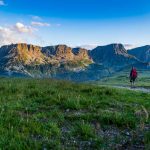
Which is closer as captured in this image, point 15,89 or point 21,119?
point 21,119

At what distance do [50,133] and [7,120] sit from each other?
2019 millimetres

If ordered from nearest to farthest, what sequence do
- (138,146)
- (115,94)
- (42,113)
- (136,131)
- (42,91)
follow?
1. (138,146)
2. (136,131)
3. (42,113)
4. (42,91)
5. (115,94)

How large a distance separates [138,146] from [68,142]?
222 centimetres

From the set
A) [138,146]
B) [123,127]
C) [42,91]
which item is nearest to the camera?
[138,146]

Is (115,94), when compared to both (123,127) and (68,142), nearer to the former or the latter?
(123,127)

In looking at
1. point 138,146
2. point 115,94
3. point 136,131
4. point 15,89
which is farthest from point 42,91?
point 138,146

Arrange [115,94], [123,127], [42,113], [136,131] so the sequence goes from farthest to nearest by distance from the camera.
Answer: [115,94] → [42,113] → [123,127] → [136,131]

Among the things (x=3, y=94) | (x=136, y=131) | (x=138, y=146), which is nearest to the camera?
(x=138, y=146)

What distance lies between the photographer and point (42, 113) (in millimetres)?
15047

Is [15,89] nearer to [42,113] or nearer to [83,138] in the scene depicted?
[42,113]

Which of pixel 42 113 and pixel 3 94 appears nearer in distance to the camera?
pixel 42 113

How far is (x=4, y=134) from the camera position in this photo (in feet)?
37.6

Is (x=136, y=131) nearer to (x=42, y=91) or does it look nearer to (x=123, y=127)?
(x=123, y=127)

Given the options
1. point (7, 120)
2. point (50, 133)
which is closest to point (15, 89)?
point (7, 120)
